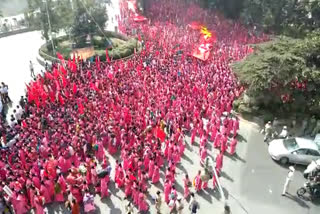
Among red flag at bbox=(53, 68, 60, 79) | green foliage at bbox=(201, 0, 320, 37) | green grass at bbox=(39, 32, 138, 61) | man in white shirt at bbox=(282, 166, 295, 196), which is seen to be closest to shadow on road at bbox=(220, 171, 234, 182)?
man in white shirt at bbox=(282, 166, 295, 196)

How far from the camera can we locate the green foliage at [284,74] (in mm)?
16266

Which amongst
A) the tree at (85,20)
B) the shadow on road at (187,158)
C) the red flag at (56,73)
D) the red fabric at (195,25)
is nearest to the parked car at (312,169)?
the shadow on road at (187,158)

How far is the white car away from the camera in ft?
47.1

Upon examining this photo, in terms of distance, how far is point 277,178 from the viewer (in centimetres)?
1394

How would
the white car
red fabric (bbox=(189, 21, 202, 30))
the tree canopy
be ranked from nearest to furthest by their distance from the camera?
the white car
the tree canopy
red fabric (bbox=(189, 21, 202, 30))

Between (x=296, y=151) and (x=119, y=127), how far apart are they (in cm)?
707

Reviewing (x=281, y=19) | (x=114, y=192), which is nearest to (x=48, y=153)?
(x=114, y=192)

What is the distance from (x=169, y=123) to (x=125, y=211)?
16.4 ft

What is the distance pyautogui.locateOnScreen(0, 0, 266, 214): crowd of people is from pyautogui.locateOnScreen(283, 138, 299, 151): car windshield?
81.6 inches

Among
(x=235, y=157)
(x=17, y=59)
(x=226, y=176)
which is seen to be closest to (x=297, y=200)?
(x=226, y=176)

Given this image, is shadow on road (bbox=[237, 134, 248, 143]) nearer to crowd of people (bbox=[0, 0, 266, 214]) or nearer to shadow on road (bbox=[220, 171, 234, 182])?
crowd of people (bbox=[0, 0, 266, 214])

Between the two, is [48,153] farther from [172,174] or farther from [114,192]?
[172,174]

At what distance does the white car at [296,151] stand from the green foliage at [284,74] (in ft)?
8.74

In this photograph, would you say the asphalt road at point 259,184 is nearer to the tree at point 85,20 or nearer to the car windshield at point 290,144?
the car windshield at point 290,144
